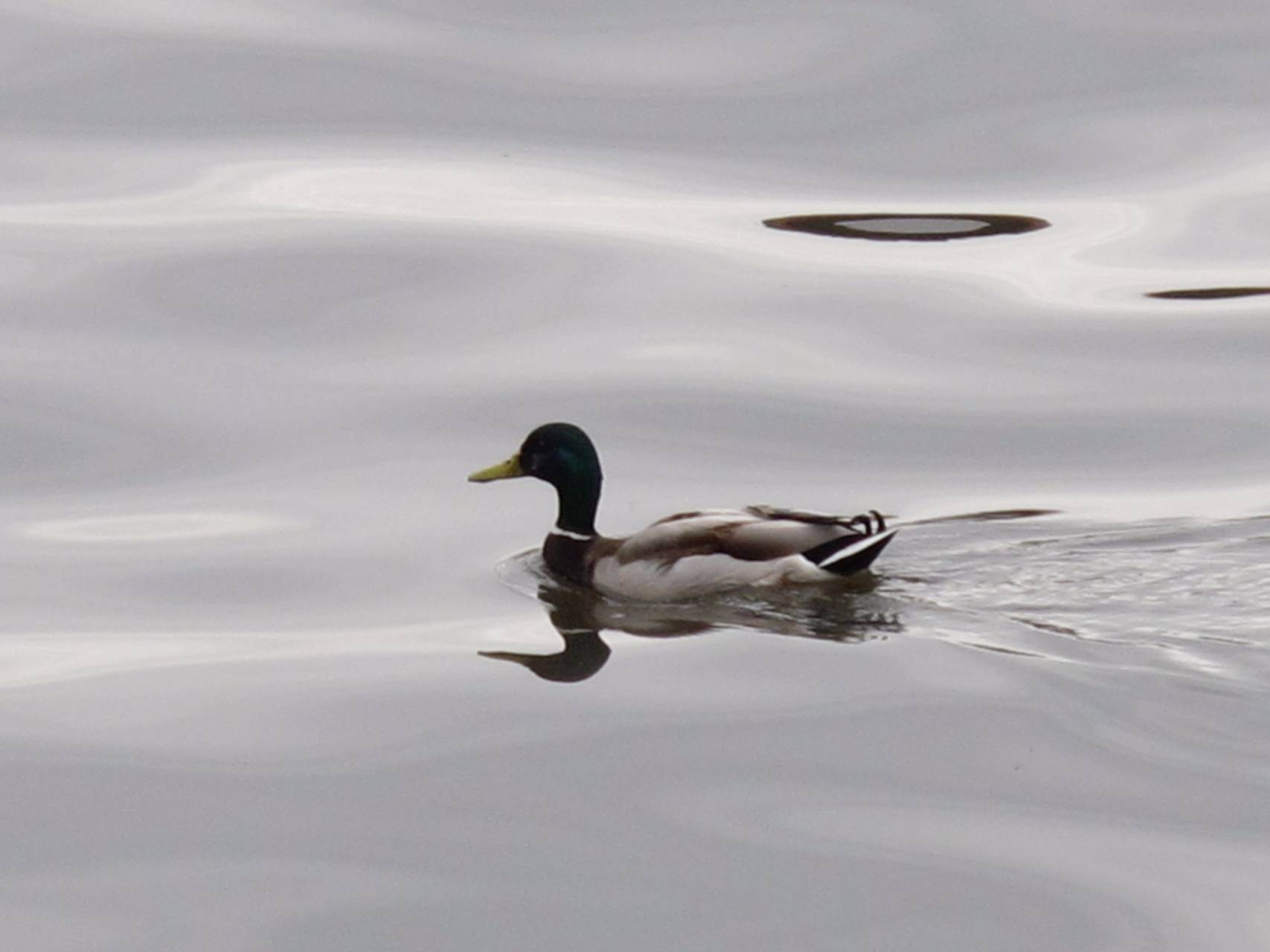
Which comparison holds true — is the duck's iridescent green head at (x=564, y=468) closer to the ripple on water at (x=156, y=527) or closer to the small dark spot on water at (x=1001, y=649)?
the ripple on water at (x=156, y=527)

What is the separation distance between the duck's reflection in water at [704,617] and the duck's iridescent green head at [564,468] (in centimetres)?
58

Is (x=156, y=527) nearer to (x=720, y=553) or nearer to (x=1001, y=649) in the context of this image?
(x=720, y=553)

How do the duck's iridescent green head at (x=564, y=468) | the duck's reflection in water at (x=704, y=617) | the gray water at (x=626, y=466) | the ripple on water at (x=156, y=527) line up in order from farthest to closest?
the duck's iridescent green head at (x=564, y=468)
the ripple on water at (x=156, y=527)
the duck's reflection in water at (x=704, y=617)
the gray water at (x=626, y=466)

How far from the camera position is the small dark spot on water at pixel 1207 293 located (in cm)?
1305

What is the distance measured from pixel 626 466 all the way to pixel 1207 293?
12.6 feet

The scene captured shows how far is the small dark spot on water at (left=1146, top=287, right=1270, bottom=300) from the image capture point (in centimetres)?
1305

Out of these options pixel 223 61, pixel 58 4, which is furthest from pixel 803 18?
pixel 58 4

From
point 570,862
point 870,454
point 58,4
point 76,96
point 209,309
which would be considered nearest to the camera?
point 570,862

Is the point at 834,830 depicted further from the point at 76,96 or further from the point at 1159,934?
the point at 76,96

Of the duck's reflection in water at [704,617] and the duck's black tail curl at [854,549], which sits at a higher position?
the duck's black tail curl at [854,549]

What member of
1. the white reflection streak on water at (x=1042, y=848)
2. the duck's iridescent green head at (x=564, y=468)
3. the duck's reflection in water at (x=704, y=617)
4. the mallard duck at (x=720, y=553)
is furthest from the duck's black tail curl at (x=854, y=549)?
the white reflection streak on water at (x=1042, y=848)

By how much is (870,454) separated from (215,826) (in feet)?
15.7

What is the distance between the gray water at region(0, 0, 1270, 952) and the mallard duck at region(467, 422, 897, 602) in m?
0.18

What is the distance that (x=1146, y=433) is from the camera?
1113 cm
